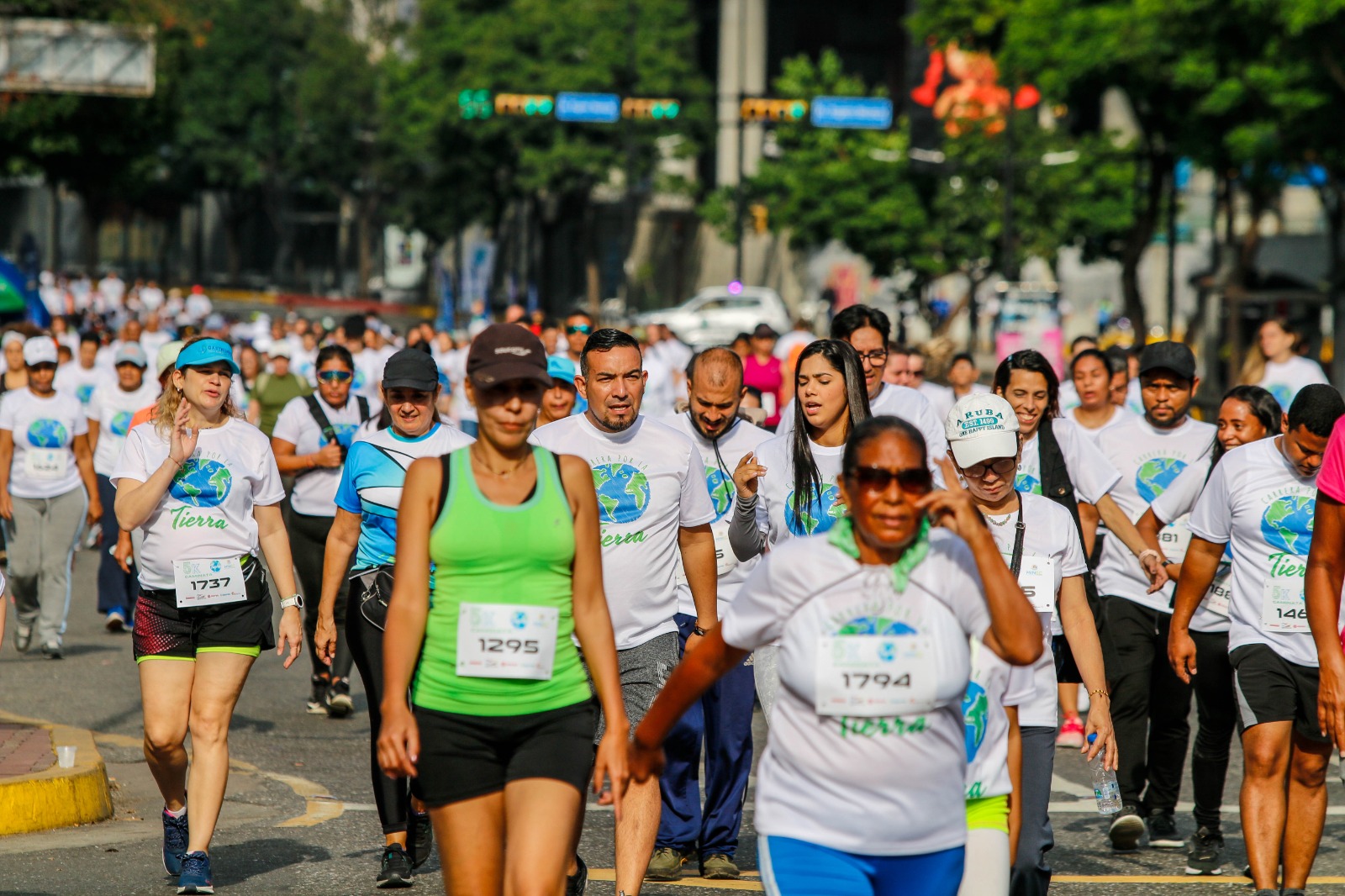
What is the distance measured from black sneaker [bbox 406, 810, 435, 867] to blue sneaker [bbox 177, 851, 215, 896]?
708 mm

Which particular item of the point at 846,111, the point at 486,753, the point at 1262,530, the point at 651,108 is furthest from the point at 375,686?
the point at 846,111

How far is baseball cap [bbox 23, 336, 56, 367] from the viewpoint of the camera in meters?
12.8

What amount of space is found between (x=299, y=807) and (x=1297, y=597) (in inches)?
165

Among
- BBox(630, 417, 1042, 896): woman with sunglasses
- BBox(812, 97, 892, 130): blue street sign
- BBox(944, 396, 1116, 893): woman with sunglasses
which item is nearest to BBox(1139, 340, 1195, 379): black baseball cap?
BBox(944, 396, 1116, 893): woman with sunglasses

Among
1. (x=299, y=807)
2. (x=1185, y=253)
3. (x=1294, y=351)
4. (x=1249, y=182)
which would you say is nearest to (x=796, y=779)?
(x=299, y=807)

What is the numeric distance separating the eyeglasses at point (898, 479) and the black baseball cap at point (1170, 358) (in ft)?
14.7

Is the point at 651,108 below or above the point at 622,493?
above

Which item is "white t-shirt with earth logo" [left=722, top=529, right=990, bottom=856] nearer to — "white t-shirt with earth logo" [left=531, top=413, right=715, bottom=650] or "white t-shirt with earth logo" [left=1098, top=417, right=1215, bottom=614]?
"white t-shirt with earth logo" [left=531, top=413, right=715, bottom=650]

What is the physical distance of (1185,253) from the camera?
64438 mm

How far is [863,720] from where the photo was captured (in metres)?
4.12

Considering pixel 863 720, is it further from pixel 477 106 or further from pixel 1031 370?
pixel 477 106

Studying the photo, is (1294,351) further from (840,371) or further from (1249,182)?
(1249,182)

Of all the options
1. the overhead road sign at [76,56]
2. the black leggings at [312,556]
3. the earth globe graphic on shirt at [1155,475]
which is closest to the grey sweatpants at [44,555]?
the black leggings at [312,556]

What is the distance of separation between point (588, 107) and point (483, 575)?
31165mm
